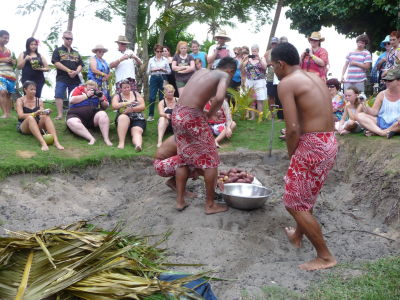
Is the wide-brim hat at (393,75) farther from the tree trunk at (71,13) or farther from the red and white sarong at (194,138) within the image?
the tree trunk at (71,13)

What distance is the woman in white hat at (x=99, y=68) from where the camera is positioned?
9.09 meters

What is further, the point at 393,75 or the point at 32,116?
the point at 32,116

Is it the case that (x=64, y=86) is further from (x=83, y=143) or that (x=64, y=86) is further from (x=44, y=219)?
(x=44, y=219)

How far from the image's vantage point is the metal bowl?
528cm

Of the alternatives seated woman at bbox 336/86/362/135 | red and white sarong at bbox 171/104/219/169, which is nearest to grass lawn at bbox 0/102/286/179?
seated woman at bbox 336/86/362/135

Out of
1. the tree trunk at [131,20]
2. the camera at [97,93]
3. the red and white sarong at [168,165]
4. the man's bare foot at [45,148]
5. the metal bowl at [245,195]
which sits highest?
the tree trunk at [131,20]

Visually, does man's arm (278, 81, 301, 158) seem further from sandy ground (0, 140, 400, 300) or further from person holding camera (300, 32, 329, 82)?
person holding camera (300, 32, 329, 82)

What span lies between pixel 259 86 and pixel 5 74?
5731 millimetres

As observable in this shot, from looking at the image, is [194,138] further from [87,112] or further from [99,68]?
[99,68]

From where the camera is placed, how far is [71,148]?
7848mm

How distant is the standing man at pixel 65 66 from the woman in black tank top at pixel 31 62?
29 centimetres

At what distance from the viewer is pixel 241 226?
5211 mm

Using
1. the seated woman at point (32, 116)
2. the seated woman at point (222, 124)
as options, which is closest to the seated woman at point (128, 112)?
the seated woman at point (32, 116)

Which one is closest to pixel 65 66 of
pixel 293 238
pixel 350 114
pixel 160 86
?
pixel 160 86
